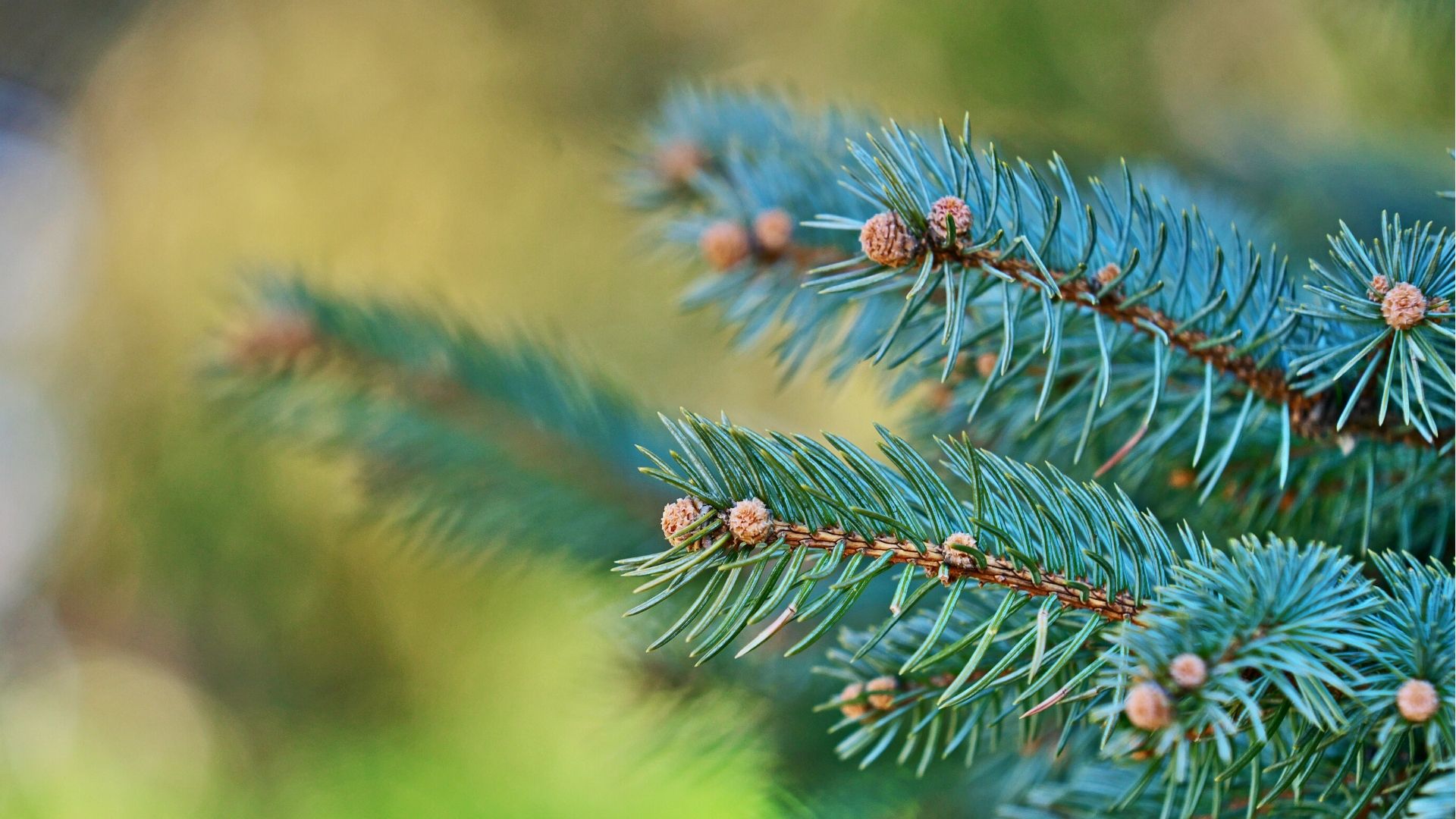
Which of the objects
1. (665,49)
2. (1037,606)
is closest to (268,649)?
(665,49)

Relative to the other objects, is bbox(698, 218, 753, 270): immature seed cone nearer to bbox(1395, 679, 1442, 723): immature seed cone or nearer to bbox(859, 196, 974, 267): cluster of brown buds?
bbox(859, 196, 974, 267): cluster of brown buds

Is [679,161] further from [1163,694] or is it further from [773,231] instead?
[1163,694]

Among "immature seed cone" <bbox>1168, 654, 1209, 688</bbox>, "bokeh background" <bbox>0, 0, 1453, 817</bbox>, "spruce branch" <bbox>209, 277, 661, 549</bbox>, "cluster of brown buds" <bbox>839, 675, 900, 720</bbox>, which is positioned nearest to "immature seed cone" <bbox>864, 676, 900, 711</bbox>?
"cluster of brown buds" <bbox>839, 675, 900, 720</bbox>

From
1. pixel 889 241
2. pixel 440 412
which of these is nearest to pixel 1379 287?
pixel 889 241

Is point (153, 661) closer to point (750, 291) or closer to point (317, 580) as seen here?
point (317, 580)

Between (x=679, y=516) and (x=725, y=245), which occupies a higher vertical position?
(x=725, y=245)

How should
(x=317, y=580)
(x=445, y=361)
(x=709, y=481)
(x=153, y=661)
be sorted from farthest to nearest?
1. (x=153, y=661)
2. (x=317, y=580)
3. (x=445, y=361)
4. (x=709, y=481)
